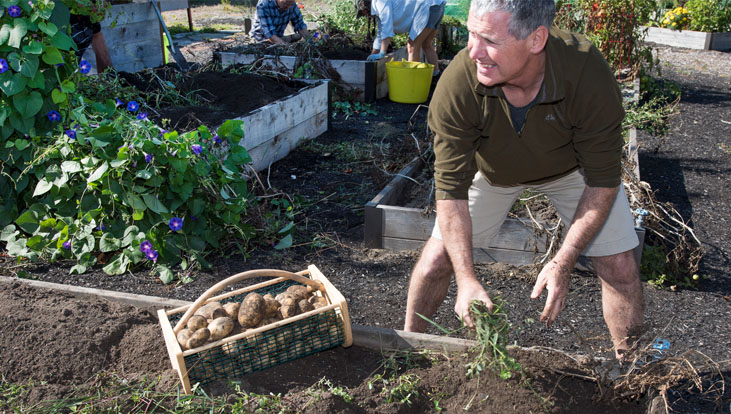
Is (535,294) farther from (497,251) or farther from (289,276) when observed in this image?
(497,251)

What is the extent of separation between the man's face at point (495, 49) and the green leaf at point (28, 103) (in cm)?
232

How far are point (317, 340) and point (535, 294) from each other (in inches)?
31.5

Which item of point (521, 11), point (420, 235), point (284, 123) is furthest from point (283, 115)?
point (521, 11)

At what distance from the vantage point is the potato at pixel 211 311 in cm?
231

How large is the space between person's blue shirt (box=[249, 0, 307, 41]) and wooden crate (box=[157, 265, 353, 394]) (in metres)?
5.91

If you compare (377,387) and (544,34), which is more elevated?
(544,34)

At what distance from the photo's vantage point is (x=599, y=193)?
7.52ft

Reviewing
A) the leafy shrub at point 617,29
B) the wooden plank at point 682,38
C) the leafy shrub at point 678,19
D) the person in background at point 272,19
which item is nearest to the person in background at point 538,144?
the leafy shrub at point 617,29

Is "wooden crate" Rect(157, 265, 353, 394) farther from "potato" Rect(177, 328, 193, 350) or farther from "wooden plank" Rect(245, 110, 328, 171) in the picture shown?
"wooden plank" Rect(245, 110, 328, 171)

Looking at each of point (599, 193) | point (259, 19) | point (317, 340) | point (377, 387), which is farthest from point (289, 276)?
point (259, 19)

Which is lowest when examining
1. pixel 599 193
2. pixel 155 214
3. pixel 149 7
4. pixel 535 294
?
pixel 155 214

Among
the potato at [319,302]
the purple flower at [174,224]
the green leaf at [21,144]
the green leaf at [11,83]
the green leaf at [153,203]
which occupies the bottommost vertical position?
the purple flower at [174,224]

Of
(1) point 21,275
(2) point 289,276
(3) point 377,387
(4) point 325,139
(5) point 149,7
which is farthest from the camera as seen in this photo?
(5) point 149,7

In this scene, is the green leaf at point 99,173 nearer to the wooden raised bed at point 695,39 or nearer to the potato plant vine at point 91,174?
the potato plant vine at point 91,174
